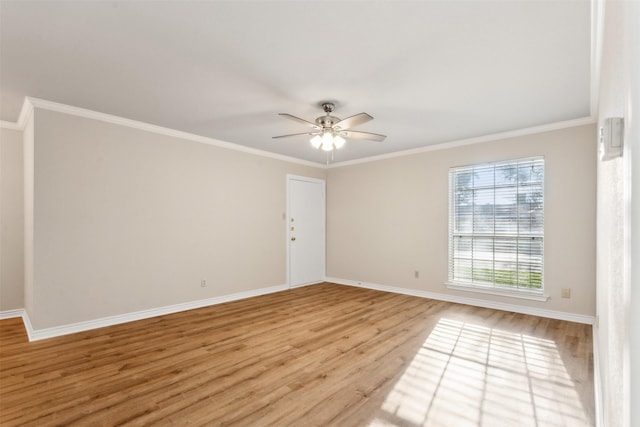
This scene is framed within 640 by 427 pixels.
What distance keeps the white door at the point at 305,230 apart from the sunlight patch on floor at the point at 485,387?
10.6 feet

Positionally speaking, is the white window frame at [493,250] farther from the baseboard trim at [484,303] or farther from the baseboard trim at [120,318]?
the baseboard trim at [120,318]

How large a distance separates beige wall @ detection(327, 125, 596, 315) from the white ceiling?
1.85 feet

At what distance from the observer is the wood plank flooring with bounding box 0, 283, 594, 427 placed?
2.06 meters

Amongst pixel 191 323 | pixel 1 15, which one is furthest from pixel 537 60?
pixel 191 323

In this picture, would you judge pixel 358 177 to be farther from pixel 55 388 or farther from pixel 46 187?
pixel 55 388

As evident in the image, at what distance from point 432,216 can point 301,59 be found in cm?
355

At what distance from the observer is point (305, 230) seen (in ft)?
20.6

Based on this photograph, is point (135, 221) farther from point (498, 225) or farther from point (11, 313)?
point (498, 225)

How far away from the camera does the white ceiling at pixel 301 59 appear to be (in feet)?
6.50

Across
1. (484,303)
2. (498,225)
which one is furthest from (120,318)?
(498,225)

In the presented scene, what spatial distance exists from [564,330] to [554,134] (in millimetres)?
2430

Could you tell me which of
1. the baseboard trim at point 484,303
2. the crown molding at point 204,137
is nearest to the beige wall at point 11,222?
the crown molding at point 204,137

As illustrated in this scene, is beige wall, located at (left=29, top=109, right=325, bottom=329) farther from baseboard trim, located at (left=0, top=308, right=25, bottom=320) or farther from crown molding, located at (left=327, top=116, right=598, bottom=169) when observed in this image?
crown molding, located at (left=327, top=116, right=598, bottom=169)

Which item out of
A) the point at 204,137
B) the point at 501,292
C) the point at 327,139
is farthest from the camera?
the point at 204,137
